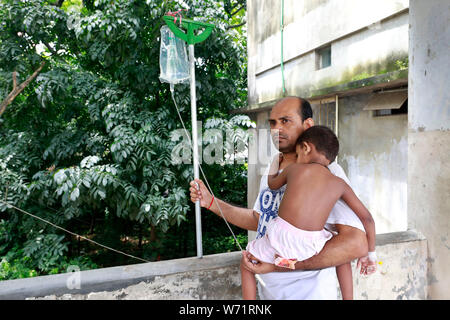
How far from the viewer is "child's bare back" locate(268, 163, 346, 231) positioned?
1.22 m

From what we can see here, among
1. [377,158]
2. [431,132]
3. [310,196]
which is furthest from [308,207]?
[377,158]

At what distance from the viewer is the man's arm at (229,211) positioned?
6.01 ft

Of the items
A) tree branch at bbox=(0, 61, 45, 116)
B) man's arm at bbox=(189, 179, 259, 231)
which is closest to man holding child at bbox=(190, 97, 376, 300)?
man's arm at bbox=(189, 179, 259, 231)

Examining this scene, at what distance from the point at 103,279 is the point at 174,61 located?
4.32ft

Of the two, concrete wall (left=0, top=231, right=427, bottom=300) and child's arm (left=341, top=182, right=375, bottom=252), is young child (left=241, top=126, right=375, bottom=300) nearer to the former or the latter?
child's arm (left=341, top=182, right=375, bottom=252)

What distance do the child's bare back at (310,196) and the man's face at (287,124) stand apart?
0.78ft

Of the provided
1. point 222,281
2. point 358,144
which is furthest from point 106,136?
point 222,281

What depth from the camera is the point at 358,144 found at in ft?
12.8

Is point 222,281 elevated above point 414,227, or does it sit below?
below

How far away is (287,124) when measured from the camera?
1462 millimetres

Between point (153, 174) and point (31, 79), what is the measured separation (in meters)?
2.29

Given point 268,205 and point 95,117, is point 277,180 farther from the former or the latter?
point 95,117

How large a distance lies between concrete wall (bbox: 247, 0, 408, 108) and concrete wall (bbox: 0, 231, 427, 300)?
82.3 inches
